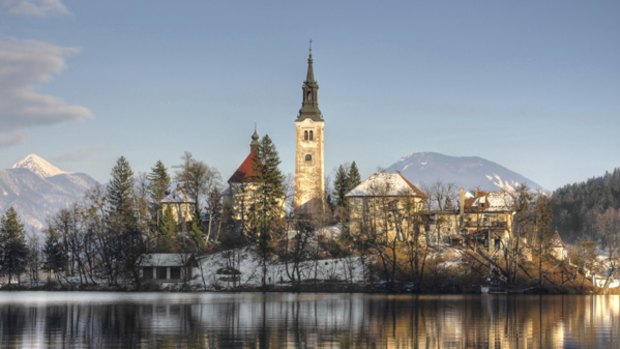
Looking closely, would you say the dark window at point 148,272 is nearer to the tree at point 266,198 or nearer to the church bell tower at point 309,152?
the tree at point 266,198

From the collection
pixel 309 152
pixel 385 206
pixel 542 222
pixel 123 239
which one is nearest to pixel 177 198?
pixel 123 239

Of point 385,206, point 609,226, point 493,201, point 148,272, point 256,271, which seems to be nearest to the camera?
point 256,271

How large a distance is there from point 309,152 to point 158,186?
788 inches

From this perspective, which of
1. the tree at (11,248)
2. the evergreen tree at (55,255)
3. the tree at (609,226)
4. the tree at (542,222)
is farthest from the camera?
the tree at (609,226)

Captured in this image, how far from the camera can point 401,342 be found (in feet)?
130

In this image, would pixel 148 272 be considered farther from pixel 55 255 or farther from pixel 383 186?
pixel 383 186

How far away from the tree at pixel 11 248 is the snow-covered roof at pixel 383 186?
137 feet

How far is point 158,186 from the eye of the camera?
11800 cm

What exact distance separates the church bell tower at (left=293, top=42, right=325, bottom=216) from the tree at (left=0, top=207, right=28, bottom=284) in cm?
3502

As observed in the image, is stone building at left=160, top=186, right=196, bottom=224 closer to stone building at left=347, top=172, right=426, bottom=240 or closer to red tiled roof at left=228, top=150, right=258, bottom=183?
red tiled roof at left=228, top=150, right=258, bottom=183

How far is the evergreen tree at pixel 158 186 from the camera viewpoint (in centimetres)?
11606

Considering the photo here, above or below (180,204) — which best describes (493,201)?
above

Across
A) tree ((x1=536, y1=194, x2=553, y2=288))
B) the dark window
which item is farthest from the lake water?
the dark window

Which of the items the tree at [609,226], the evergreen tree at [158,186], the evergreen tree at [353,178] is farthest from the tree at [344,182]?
the tree at [609,226]
